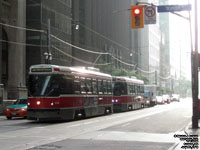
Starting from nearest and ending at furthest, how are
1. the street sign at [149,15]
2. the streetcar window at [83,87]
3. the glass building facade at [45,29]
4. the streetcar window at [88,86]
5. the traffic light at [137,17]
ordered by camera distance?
the traffic light at [137,17], the street sign at [149,15], the streetcar window at [83,87], the streetcar window at [88,86], the glass building facade at [45,29]

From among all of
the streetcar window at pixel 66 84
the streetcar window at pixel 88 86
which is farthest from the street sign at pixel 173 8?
the streetcar window at pixel 88 86

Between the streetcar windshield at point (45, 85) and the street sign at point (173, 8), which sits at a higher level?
the street sign at point (173, 8)

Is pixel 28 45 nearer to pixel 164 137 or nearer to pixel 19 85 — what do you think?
pixel 19 85

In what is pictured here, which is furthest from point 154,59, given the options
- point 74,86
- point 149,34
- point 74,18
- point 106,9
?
point 74,86

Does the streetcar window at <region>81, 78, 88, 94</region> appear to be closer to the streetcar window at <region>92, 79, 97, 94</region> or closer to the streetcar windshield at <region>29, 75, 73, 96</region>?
the streetcar window at <region>92, 79, 97, 94</region>

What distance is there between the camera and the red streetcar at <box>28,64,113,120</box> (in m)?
21.7

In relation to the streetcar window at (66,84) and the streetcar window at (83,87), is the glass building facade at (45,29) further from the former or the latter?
the streetcar window at (66,84)

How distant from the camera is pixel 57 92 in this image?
2209 centimetres

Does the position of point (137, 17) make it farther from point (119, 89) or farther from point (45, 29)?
point (45, 29)

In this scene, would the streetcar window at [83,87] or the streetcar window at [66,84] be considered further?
the streetcar window at [83,87]

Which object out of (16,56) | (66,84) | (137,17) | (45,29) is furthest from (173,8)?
(45,29)

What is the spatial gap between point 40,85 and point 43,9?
1221 inches

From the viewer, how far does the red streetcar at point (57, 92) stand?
71.2 feet

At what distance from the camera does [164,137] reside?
15047mm
